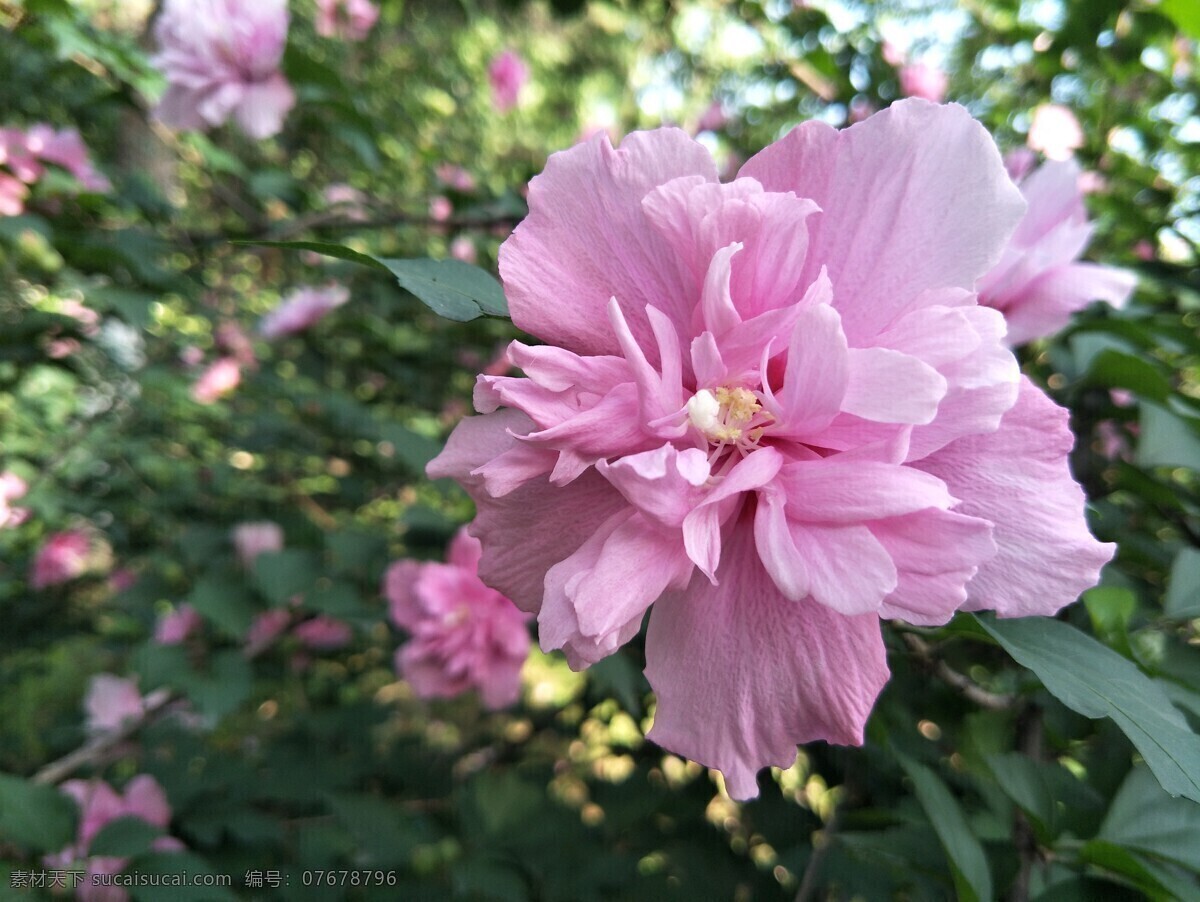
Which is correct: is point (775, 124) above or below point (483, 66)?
above

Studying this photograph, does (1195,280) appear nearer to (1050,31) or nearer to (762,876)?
(1050,31)

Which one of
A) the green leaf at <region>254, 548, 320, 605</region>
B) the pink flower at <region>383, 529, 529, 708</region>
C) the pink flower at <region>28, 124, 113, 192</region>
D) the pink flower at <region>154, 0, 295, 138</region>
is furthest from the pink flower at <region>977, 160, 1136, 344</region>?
the pink flower at <region>28, 124, 113, 192</region>

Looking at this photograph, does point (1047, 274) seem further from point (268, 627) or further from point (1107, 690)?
point (268, 627)

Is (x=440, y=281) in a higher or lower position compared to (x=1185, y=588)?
higher

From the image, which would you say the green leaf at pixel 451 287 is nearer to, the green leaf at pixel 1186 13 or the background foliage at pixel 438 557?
the background foliage at pixel 438 557

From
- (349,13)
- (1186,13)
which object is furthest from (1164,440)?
(349,13)

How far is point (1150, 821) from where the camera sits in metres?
0.58

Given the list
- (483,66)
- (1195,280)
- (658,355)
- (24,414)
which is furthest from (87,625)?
(483,66)

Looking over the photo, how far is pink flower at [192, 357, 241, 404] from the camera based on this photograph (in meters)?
1.99

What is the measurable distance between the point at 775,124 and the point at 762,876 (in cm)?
177

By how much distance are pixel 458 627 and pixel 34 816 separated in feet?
1.84

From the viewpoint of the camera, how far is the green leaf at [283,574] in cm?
107

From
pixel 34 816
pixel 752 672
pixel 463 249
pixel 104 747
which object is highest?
pixel 752 672

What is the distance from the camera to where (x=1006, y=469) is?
436 mm
